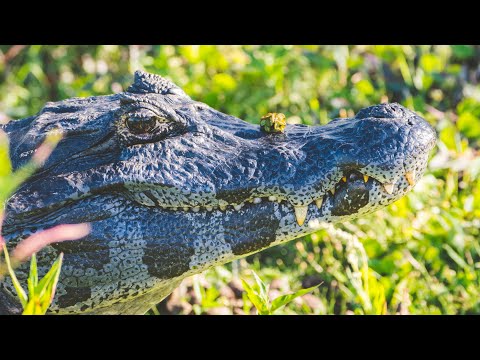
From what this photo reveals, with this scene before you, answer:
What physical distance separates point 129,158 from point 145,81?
634 millimetres

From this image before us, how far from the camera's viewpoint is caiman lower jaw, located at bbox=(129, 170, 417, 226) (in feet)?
9.74

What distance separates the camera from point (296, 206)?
3004 millimetres

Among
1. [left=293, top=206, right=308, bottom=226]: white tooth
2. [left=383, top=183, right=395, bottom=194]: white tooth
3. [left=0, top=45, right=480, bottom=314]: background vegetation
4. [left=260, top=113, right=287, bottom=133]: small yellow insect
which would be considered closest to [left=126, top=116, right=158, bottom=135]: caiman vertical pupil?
[left=260, top=113, right=287, bottom=133]: small yellow insect

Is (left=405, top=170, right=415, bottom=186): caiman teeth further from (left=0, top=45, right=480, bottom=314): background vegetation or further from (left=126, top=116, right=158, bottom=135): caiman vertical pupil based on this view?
(left=126, top=116, right=158, bottom=135): caiman vertical pupil

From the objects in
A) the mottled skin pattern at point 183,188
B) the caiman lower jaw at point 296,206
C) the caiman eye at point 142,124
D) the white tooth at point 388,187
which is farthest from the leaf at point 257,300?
the caiman eye at point 142,124

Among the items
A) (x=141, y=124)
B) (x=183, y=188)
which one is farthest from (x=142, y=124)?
(x=183, y=188)

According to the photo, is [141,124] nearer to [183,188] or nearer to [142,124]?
[142,124]

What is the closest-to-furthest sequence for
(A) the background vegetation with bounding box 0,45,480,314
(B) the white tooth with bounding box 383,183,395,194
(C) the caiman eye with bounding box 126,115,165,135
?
(B) the white tooth with bounding box 383,183,395,194 < (C) the caiman eye with bounding box 126,115,165,135 < (A) the background vegetation with bounding box 0,45,480,314

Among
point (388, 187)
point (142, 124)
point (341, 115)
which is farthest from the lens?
point (341, 115)

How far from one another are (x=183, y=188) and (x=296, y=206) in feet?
1.56

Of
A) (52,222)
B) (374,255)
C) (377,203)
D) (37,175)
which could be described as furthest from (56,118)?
(374,255)

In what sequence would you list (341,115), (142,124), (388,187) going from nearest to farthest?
(388,187) → (142,124) → (341,115)

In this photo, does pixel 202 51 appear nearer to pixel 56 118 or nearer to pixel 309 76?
pixel 309 76

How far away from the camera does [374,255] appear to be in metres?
4.61
